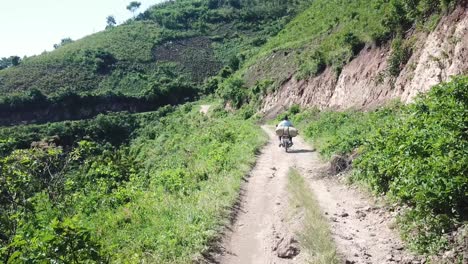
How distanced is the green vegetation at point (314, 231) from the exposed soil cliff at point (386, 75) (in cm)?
673

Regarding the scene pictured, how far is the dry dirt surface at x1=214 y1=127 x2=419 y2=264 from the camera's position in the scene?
22.5 feet

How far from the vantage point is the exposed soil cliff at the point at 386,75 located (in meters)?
14.4

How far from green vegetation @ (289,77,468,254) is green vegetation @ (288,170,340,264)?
1272mm

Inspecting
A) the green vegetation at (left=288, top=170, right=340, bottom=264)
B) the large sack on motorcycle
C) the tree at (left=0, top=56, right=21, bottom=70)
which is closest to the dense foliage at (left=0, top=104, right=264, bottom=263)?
the green vegetation at (left=288, top=170, right=340, bottom=264)

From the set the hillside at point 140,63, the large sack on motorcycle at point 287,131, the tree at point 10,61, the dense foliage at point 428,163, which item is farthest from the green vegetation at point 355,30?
the tree at point 10,61

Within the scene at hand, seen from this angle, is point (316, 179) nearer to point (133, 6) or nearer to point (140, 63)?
point (140, 63)

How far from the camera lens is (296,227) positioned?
7918mm

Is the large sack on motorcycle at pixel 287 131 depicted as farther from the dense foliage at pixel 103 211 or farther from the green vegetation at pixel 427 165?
the green vegetation at pixel 427 165

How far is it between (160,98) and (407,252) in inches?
2611

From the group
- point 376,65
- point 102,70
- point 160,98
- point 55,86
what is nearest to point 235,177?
point 376,65

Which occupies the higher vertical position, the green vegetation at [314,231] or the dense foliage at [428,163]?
the dense foliage at [428,163]

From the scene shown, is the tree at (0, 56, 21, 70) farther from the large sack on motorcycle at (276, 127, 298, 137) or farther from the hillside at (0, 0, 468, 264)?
the large sack on motorcycle at (276, 127, 298, 137)

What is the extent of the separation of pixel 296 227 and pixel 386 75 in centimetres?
1418

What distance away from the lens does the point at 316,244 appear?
6.84 meters
